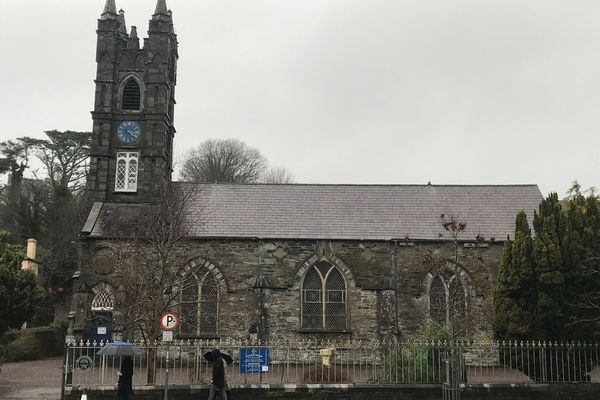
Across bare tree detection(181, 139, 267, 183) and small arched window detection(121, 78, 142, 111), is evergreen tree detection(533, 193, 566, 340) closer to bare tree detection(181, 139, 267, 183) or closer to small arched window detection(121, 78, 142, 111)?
small arched window detection(121, 78, 142, 111)

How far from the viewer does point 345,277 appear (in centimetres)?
2828

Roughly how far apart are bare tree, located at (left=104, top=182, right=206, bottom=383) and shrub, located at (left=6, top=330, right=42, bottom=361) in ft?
22.5

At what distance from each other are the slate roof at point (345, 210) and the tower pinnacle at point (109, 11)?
9.50m

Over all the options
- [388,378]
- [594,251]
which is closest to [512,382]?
[388,378]

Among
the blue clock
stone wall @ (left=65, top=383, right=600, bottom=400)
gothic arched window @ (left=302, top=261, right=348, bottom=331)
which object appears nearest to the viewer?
stone wall @ (left=65, top=383, right=600, bottom=400)

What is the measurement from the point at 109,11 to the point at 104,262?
1284 centimetres

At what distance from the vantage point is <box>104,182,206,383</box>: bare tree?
71.5 feet

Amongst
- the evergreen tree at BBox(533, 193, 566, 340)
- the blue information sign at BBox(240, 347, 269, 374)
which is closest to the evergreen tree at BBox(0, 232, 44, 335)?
the blue information sign at BBox(240, 347, 269, 374)

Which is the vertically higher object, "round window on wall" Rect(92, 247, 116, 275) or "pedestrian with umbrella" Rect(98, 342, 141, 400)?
"round window on wall" Rect(92, 247, 116, 275)

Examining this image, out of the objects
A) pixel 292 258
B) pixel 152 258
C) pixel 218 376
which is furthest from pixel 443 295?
pixel 218 376

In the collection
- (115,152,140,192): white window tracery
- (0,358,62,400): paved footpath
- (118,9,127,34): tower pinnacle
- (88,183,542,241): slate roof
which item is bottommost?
(0,358,62,400): paved footpath

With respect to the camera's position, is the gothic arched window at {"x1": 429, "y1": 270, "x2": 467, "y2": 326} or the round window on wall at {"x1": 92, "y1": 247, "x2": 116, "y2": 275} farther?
the gothic arched window at {"x1": 429, "y1": 270, "x2": 467, "y2": 326}

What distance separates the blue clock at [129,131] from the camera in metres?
31.2

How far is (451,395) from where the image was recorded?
16672 millimetres
